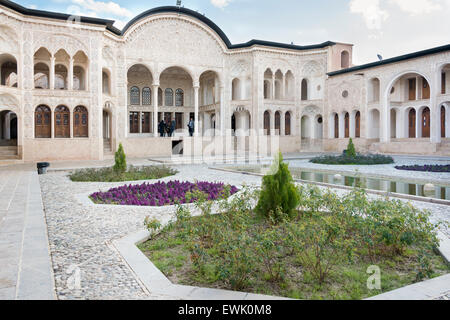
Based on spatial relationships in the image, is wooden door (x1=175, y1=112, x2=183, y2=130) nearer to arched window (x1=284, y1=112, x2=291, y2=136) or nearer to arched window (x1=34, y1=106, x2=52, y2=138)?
arched window (x1=284, y1=112, x2=291, y2=136)

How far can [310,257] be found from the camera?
379 centimetres

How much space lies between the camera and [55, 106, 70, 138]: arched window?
20719 mm

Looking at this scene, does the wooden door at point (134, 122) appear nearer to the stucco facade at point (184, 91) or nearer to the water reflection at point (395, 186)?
the stucco facade at point (184, 91)

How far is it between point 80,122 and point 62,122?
1.02 meters

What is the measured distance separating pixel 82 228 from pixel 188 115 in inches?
1041

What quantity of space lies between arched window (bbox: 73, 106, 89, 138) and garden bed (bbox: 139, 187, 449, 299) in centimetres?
1861

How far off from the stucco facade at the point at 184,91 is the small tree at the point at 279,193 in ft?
59.4

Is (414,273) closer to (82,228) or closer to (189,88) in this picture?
(82,228)

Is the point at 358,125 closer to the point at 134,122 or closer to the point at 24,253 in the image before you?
the point at 134,122

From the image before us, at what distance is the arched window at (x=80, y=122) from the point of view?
2121 cm

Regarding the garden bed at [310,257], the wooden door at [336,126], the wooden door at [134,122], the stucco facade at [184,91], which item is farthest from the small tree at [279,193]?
the wooden door at [134,122]

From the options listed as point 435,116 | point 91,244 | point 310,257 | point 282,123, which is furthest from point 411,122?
point 91,244

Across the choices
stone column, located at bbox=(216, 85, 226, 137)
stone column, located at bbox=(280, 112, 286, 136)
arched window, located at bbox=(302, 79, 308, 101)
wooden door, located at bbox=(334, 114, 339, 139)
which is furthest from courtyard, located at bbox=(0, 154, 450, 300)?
arched window, located at bbox=(302, 79, 308, 101)
